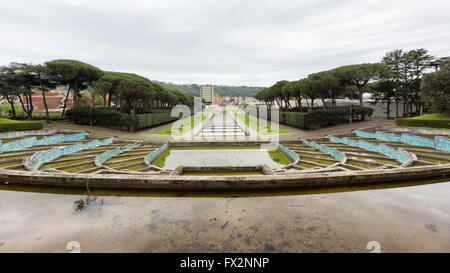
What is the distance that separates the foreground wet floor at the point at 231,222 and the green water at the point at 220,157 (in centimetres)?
604

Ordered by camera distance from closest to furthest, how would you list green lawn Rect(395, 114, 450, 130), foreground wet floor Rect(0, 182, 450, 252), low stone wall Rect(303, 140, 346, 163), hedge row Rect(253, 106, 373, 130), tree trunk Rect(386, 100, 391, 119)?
foreground wet floor Rect(0, 182, 450, 252) < low stone wall Rect(303, 140, 346, 163) < green lawn Rect(395, 114, 450, 130) < hedge row Rect(253, 106, 373, 130) < tree trunk Rect(386, 100, 391, 119)

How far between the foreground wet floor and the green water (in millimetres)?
6037

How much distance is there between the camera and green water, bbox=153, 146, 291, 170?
13359 mm

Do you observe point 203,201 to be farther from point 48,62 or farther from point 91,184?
point 48,62

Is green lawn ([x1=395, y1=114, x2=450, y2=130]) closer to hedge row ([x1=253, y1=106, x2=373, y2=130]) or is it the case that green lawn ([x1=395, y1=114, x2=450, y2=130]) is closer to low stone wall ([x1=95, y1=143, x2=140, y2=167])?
hedge row ([x1=253, y1=106, x2=373, y2=130])

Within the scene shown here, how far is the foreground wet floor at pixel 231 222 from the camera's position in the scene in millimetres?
4406

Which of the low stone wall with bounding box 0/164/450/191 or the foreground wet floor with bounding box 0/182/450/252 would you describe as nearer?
the foreground wet floor with bounding box 0/182/450/252

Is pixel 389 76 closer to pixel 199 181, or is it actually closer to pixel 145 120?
pixel 145 120

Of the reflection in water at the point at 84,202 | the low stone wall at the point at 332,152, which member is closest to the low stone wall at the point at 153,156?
the reflection in water at the point at 84,202

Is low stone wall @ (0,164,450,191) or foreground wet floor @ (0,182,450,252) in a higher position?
low stone wall @ (0,164,450,191)

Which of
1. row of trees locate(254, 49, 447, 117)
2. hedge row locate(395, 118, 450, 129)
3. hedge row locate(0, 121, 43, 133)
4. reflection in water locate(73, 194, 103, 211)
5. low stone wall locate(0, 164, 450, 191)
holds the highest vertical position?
row of trees locate(254, 49, 447, 117)

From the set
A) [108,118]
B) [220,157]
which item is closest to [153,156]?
[220,157]

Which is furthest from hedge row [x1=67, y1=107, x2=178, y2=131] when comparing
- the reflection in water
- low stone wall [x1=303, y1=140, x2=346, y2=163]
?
the reflection in water
